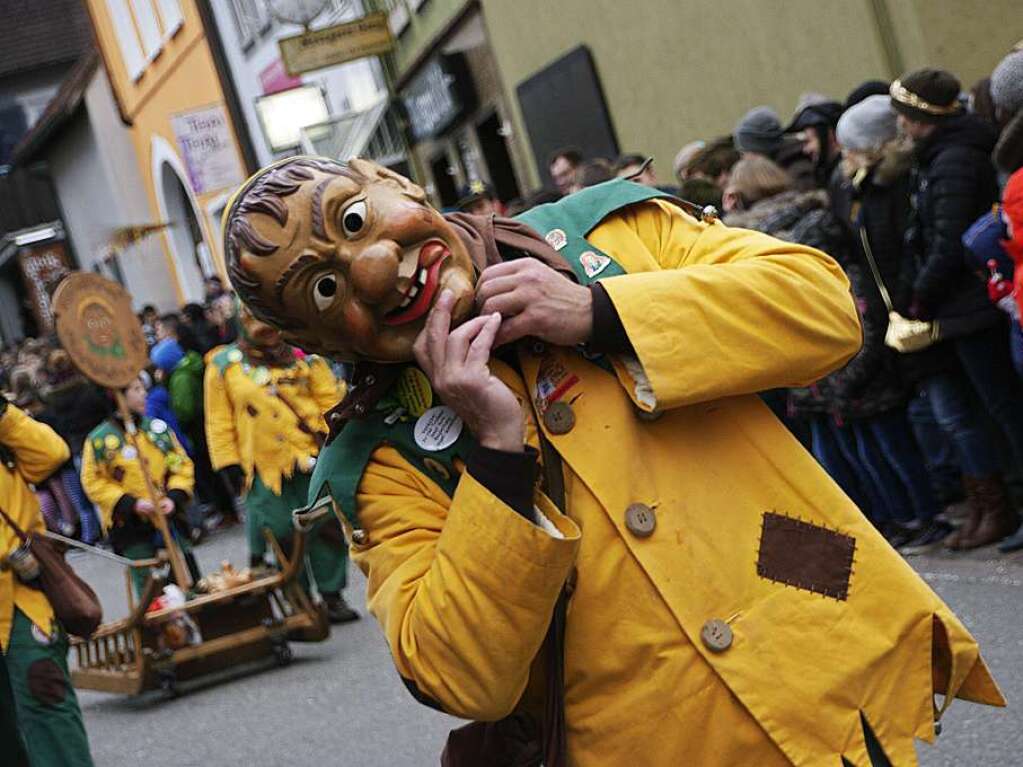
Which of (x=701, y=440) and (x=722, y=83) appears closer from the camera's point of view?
(x=701, y=440)

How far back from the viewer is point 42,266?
4344 centimetres

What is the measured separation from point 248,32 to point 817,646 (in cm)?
2368

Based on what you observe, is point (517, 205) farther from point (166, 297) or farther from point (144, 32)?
point (166, 297)

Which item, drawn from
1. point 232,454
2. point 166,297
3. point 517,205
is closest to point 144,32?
point 166,297

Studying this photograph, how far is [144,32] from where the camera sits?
102 feet

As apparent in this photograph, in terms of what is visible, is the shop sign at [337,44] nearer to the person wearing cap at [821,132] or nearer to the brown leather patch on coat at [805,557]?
the person wearing cap at [821,132]

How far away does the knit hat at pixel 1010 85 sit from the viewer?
6.33 metres

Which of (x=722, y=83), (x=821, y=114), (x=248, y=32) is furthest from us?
(x=248, y=32)

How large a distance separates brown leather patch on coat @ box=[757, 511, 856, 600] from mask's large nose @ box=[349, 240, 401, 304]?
2.03 ft

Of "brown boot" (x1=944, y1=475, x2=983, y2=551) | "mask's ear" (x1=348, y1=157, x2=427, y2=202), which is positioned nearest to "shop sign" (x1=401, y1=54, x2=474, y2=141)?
"brown boot" (x1=944, y1=475, x2=983, y2=551)

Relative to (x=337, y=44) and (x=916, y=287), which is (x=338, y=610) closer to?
(x=916, y=287)

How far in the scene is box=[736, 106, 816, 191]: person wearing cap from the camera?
352 inches

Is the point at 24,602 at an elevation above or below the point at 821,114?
below

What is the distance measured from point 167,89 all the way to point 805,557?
28.7 metres
